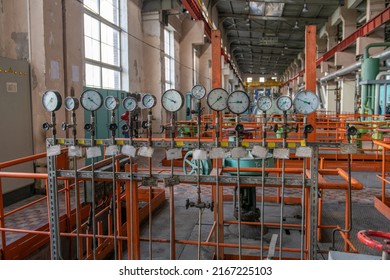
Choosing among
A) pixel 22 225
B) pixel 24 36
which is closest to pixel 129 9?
pixel 24 36

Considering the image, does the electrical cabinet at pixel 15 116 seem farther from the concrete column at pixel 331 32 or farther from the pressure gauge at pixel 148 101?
the concrete column at pixel 331 32

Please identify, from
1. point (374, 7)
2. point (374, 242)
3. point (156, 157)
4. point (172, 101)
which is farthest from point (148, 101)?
point (374, 7)

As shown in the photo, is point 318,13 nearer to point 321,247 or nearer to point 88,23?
point 88,23

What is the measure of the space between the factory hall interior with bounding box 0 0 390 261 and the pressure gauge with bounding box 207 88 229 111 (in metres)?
0.01

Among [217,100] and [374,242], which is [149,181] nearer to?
[217,100]

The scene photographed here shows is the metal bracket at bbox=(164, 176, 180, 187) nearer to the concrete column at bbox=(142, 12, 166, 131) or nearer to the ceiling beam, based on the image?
the concrete column at bbox=(142, 12, 166, 131)

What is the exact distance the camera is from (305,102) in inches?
122

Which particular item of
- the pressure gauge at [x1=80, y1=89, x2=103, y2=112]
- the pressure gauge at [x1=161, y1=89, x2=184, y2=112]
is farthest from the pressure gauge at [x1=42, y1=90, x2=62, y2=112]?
the pressure gauge at [x1=161, y1=89, x2=184, y2=112]

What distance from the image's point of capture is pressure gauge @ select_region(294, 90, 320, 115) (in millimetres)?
3068

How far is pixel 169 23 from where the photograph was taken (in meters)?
13.3

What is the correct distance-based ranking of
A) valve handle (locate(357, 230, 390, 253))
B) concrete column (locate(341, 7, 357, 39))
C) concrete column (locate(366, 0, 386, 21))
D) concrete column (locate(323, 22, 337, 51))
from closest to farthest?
valve handle (locate(357, 230, 390, 253)) → concrete column (locate(366, 0, 386, 21)) → concrete column (locate(341, 7, 357, 39)) → concrete column (locate(323, 22, 337, 51))

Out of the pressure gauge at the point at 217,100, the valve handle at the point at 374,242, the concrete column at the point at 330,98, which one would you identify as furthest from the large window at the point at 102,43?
the concrete column at the point at 330,98

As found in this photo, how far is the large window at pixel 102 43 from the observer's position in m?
A: 8.38
